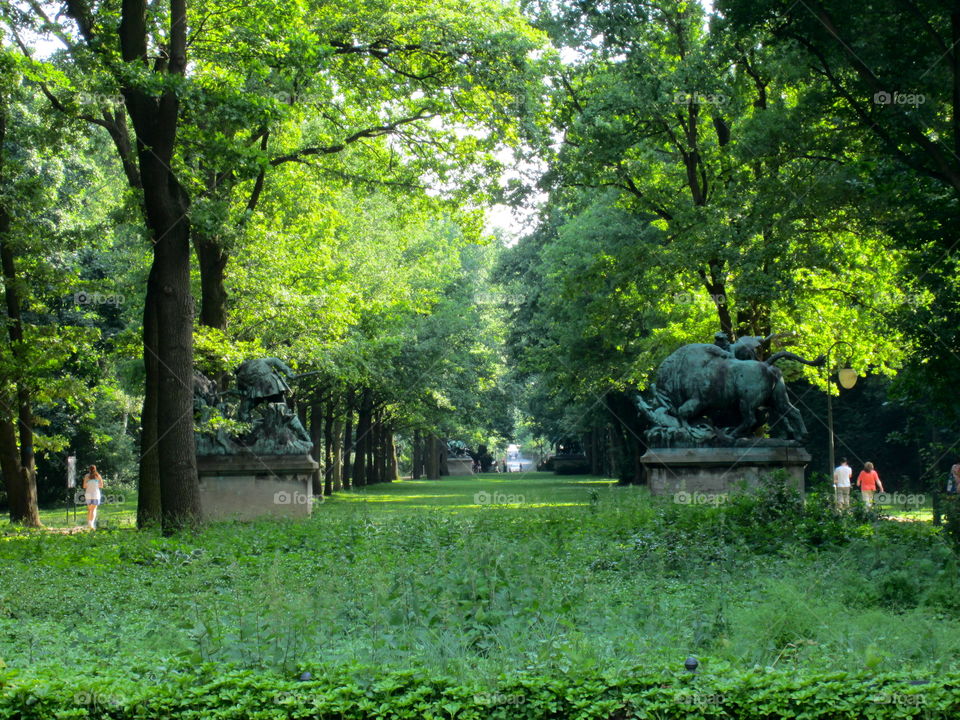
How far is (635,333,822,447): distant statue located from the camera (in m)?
21.2

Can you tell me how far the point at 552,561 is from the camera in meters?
12.4

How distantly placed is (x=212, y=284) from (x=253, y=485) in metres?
4.97

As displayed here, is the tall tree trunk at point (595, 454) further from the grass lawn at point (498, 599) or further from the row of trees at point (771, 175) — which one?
the grass lawn at point (498, 599)

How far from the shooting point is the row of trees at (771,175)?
14133mm

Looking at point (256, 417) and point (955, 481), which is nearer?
point (955, 481)

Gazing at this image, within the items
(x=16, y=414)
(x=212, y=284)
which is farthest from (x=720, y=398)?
(x=16, y=414)

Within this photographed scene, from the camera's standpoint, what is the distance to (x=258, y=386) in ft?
74.9

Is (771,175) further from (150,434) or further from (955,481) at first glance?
(150,434)

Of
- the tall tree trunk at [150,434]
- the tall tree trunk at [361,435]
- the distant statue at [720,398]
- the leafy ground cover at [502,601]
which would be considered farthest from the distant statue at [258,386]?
the tall tree trunk at [361,435]

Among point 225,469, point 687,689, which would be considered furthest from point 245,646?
point 225,469

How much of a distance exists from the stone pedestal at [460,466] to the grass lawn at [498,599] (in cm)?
8172

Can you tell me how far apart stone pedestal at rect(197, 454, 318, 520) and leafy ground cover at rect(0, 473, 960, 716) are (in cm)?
558

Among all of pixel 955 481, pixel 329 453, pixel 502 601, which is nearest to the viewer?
pixel 502 601

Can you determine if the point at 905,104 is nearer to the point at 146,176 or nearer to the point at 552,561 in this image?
the point at 552,561
